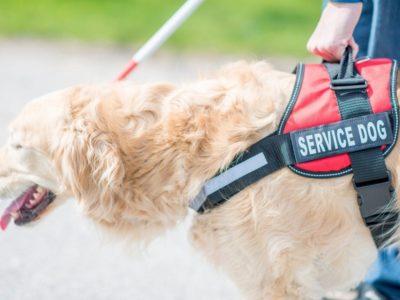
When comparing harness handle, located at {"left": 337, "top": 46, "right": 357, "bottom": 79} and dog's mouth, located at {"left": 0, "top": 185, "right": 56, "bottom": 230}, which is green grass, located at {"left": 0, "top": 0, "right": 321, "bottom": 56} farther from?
harness handle, located at {"left": 337, "top": 46, "right": 357, "bottom": 79}

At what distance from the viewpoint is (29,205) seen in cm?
360

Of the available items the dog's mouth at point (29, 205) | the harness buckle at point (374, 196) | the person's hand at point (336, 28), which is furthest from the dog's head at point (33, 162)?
the harness buckle at point (374, 196)

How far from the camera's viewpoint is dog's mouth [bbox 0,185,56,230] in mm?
3565

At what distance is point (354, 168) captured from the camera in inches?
114

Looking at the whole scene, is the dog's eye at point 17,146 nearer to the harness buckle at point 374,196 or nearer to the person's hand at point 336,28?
the person's hand at point 336,28

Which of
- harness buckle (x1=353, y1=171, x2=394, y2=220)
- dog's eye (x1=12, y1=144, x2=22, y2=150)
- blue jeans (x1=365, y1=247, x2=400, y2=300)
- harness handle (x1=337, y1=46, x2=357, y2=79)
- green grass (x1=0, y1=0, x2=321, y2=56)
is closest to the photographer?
blue jeans (x1=365, y1=247, x2=400, y2=300)

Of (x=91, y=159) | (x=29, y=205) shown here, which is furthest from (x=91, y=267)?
(x=91, y=159)

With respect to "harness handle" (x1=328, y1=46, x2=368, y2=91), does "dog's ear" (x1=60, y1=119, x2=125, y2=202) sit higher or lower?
higher

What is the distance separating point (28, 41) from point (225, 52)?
2261mm

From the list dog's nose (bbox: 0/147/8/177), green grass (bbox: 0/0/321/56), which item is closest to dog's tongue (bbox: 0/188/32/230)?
dog's nose (bbox: 0/147/8/177)

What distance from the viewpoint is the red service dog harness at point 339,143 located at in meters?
2.90

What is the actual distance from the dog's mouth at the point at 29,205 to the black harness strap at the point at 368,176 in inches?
56.8

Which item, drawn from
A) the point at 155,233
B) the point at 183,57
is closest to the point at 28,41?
the point at 183,57

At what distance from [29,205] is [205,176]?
1.00 metres
